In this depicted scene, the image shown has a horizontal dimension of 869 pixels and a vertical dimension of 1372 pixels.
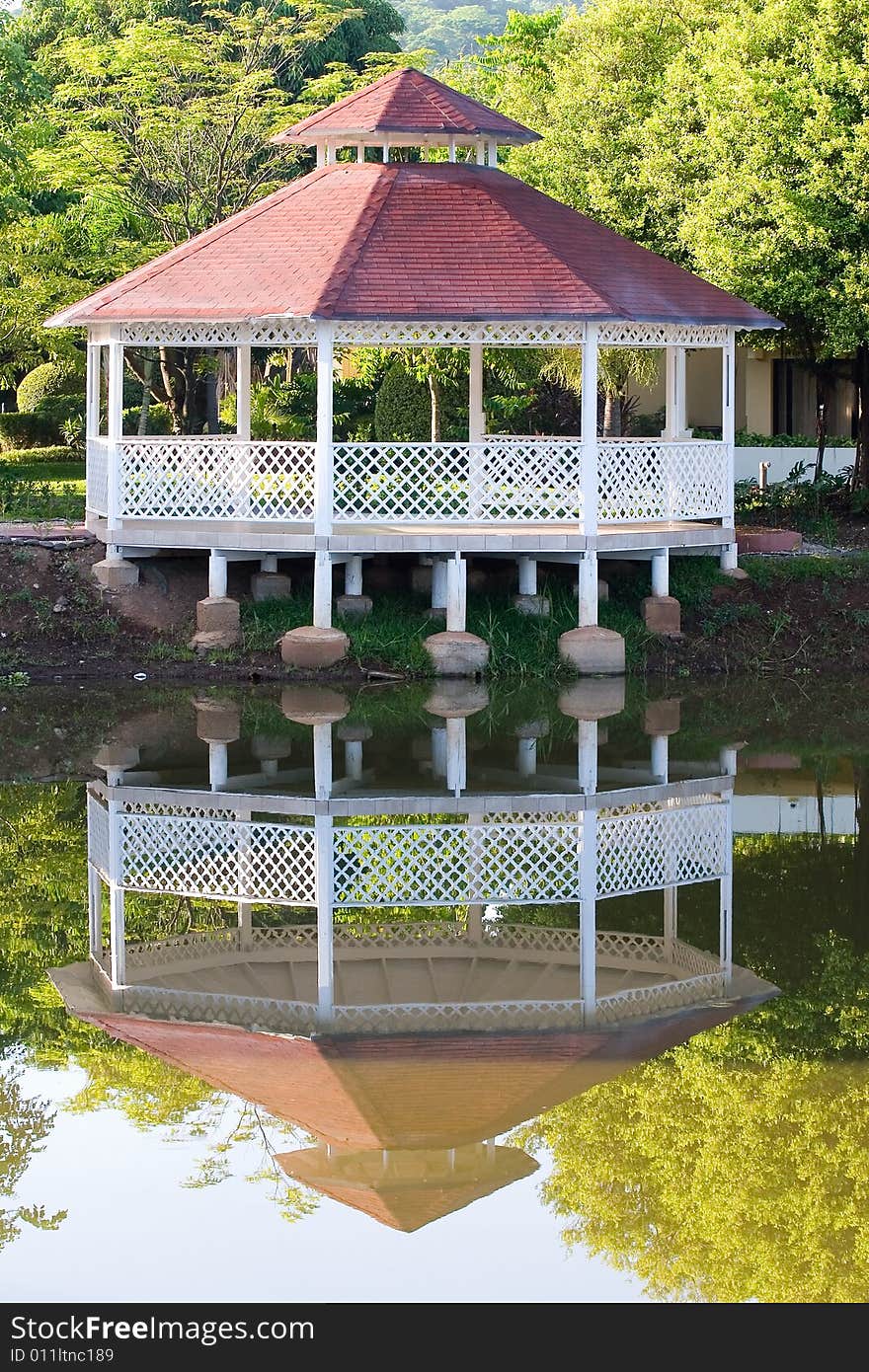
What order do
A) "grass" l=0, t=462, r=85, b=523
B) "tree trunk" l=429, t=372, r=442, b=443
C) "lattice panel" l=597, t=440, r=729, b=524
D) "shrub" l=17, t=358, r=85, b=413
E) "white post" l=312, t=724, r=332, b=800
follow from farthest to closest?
"shrub" l=17, t=358, r=85, b=413 → "tree trunk" l=429, t=372, r=442, b=443 → "grass" l=0, t=462, r=85, b=523 → "lattice panel" l=597, t=440, r=729, b=524 → "white post" l=312, t=724, r=332, b=800

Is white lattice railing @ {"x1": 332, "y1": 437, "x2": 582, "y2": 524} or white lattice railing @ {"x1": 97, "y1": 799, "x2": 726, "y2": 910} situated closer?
white lattice railing @ {"x1": 97, "y1": 799, "x2": 726, "y2": 910}

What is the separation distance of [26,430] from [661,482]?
20.0 meters

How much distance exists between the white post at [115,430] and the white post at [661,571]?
5.78m

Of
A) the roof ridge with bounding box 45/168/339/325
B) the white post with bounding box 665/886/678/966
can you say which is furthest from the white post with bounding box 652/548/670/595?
the white post with bounding box 665/886/678/966

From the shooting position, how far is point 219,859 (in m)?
13.2

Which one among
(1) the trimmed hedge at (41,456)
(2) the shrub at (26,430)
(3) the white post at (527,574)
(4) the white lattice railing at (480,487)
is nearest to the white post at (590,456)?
(4) the white lattice railing at (480,487)

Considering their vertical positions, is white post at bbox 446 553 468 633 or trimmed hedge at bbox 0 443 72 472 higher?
white post at bbox 446 553 468 633

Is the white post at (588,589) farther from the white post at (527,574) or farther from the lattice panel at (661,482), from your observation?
the white post at (527,574)

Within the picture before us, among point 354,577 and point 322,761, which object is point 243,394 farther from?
point 322,761

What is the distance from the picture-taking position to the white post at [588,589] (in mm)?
20922

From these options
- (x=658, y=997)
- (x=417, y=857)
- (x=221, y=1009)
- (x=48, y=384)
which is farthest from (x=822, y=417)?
(x=221, y=1009)

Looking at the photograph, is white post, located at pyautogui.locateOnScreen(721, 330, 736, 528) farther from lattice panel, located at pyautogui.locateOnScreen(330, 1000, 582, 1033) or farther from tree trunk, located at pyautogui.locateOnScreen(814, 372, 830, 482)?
lattice panel, located at pyautogui.locateOnScreen(330, 1000, 582, 1033)

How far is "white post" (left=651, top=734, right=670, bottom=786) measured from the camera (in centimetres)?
1580

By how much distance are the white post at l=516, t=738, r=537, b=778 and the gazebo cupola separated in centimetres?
817
